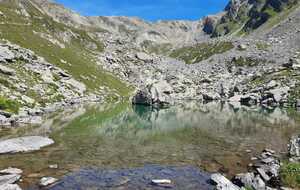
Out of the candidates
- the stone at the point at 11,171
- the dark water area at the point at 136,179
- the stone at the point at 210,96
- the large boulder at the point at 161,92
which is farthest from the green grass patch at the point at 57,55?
the stone at the point at 11,171

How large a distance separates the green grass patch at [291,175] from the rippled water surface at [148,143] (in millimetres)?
5646

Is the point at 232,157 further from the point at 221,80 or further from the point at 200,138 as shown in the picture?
the point at 221,80

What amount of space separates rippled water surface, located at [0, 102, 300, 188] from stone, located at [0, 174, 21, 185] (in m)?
0.80

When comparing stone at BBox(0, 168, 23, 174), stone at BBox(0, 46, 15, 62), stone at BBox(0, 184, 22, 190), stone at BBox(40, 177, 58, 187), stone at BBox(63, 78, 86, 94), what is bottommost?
stone at BBox(40, 177, 58, 187)

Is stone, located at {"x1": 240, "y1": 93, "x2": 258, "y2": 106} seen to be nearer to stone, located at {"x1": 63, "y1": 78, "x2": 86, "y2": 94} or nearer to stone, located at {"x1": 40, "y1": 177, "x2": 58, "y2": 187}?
stone, located at {"x1": 63, "y1": 78, "x2": 86, "y2": 94}

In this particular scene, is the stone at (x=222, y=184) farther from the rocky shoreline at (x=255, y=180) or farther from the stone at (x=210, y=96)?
the stone at (x=210, y=96)

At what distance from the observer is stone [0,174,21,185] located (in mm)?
29106

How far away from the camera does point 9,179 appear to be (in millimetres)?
29672

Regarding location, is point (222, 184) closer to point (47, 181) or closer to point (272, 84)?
point (47, 181)

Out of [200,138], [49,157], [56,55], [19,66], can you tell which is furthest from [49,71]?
[49,157]

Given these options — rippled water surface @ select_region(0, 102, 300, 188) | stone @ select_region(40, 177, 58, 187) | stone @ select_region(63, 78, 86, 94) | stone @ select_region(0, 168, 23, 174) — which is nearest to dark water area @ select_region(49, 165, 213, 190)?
stone @ select_region(40, 177, 58, 187)

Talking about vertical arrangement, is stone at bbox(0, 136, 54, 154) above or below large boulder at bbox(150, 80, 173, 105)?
below

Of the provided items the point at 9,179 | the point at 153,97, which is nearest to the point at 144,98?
the point at 153,97

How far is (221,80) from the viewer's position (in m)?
170
